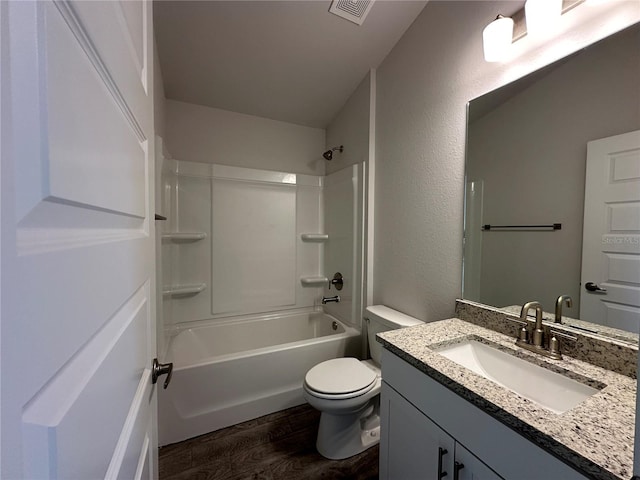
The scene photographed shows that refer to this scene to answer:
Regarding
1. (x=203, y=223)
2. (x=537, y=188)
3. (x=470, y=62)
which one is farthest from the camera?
(x=203, y=223)

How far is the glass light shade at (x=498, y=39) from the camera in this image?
1.14 metres

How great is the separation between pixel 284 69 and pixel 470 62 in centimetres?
127

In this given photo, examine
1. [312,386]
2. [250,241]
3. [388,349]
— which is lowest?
[312,386]

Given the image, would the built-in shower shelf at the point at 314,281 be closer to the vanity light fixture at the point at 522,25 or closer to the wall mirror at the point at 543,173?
the wall mirror at the point at 543,173

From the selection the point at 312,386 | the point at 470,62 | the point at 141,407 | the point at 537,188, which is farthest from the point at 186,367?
the point at 470,62

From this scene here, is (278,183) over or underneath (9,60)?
over

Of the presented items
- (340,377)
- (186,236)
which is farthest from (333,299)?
(186,236)

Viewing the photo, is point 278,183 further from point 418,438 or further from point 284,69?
point 418,438

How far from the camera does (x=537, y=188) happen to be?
3.72 ft

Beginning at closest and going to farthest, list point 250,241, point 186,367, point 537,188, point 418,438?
point 418,438
point 537,188
point 186,367
point 250,241

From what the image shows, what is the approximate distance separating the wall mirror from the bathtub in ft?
3.92

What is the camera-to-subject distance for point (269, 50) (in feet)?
6.02

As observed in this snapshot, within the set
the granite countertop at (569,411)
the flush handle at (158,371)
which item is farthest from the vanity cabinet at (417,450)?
the flush handle at (158,371)

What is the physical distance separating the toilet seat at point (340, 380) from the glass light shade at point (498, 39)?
173 centimetres
